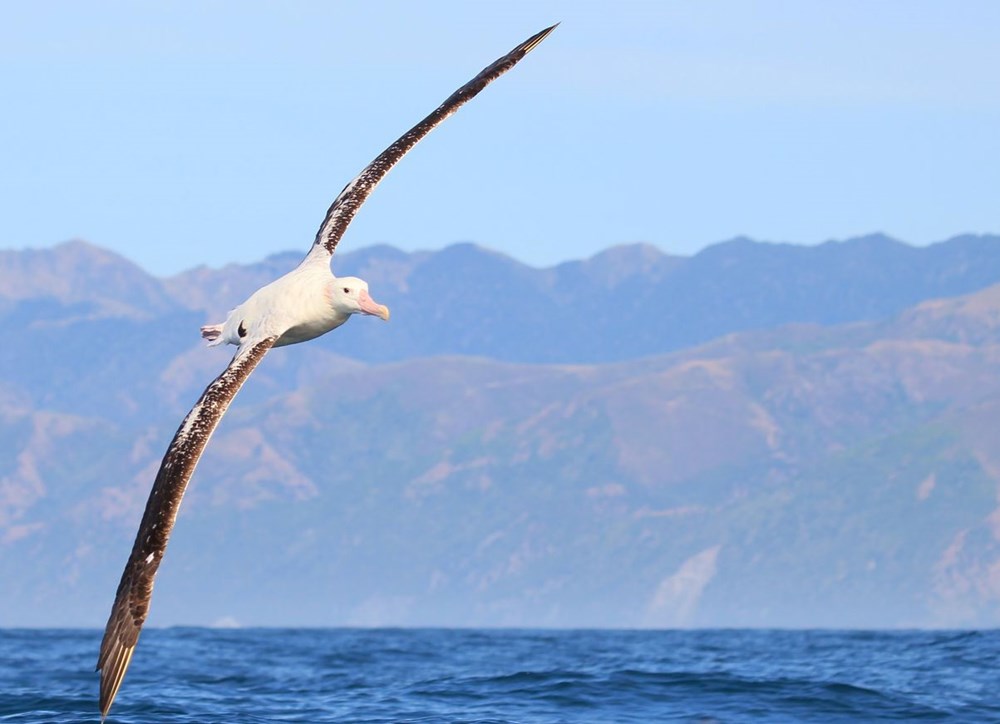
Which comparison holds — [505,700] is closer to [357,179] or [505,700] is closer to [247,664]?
[357,179]

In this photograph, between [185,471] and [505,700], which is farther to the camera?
[505,700]

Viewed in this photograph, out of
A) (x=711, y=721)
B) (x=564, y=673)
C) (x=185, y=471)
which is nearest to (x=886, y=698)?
(x=711, y=721)

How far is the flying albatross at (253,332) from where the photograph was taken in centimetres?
1838

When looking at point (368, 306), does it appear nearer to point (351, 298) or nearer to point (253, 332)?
point (351, 298)

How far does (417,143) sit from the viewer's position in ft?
83.9

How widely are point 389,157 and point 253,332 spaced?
462 centimetres

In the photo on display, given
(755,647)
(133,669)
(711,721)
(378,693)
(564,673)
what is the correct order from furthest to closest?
(755,647), (133,669), (564,673), (378,693), (711,721)

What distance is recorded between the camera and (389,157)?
25.8 m

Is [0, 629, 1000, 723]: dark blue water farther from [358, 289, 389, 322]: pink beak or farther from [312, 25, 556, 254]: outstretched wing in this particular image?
[312, 25, 556, 254]: outstretched wing

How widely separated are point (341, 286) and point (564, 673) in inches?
432

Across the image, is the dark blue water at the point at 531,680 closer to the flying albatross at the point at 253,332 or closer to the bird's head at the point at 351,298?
the flying albatross at the point at 253,332

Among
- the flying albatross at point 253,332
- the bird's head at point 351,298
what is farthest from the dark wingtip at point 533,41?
the bird's head at point 351,298

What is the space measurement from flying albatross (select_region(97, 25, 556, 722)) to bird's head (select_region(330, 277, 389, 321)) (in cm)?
1

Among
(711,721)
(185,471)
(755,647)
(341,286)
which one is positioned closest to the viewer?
(185,471)
